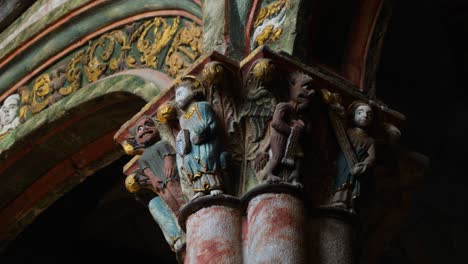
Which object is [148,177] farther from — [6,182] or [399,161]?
[6,182]

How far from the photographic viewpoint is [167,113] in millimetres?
3754

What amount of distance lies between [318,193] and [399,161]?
1.21 ft

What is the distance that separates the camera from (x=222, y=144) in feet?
11.8

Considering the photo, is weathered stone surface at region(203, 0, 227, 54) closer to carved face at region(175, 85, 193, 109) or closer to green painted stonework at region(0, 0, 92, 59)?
carved face at region(175, 85, 193, 109)

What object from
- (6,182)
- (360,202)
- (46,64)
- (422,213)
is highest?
(46,64)

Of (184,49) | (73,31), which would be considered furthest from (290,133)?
(73,31)

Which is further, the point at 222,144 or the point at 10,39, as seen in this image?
the point at 10,39

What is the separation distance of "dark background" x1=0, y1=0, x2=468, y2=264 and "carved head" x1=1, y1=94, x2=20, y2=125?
2.69 feet

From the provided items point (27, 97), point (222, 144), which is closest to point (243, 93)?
point (222, 144)

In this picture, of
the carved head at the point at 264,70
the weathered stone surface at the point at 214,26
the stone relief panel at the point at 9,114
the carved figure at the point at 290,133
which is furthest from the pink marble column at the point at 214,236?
the stone relief panel at the point at 9,114

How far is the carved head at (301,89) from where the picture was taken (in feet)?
11.8

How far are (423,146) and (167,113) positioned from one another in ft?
8.23

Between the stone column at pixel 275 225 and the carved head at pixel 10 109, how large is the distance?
2133 millimetres

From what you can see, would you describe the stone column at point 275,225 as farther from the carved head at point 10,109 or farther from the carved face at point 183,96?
the carved head at point 10,109
